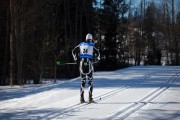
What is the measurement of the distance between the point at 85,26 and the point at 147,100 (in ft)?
107

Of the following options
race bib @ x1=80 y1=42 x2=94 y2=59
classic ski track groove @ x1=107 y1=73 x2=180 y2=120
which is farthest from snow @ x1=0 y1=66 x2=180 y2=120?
race bib @ x1=80 y1=42 x2=94 y2=59

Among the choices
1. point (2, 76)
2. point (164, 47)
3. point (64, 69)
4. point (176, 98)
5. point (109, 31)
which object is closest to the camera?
point (176, 98)

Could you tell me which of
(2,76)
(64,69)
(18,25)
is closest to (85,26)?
(64,69)

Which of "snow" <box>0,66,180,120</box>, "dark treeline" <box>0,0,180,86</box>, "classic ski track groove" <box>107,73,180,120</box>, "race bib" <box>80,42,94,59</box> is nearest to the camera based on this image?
"classic ski track groove" <box>107,73,180,120</box>

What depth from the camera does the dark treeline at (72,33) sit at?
2650cm

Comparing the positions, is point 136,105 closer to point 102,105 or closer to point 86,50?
point 102,105

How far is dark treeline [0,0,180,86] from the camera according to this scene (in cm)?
2650

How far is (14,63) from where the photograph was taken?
2538 centimetres

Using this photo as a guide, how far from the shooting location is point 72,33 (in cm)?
4303

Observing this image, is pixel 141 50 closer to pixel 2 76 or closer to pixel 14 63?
pixel 2 76

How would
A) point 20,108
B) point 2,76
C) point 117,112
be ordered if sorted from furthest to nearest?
1. point 2,76
2. point 20,108
3. point 117,112

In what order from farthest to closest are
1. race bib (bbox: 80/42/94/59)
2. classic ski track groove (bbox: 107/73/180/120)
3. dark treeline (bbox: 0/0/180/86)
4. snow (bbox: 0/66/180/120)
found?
dark treeline (bbox: 0/0/180/86) < race bib (bbox: 80/42/94/59) < snow (bbox: 0/66/180/120) < classic ski track groove (bbox: 107/73/180/120)

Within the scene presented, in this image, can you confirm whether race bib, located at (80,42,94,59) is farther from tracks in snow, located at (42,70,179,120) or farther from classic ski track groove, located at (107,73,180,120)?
classic ski track groove, located at (107,73,180,120)

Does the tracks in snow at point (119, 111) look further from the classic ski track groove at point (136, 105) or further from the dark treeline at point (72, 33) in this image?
the dark treeline at point (72, 33)
